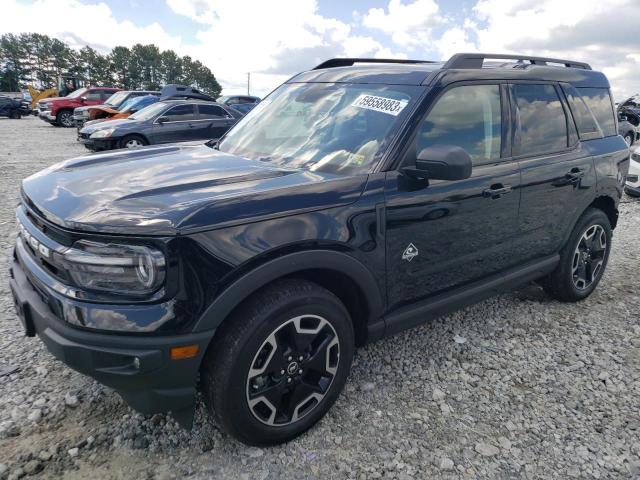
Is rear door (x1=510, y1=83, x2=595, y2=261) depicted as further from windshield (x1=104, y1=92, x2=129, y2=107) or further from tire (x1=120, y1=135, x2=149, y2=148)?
windshield (x1=104, y1=92, x2=129, y2=107)

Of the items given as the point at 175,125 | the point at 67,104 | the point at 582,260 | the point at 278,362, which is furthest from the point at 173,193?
the point at 67,104

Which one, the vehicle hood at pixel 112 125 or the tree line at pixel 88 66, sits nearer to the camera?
the vehicle hood at pixel 112 125

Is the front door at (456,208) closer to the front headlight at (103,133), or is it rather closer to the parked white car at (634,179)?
the parked white car at (634,179)

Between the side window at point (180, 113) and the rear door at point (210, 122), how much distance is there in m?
0.21

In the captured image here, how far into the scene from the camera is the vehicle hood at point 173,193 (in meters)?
1.95

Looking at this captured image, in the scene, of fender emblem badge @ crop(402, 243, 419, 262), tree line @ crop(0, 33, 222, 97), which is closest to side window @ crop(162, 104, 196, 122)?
fender emblem badge @ crop(402, 243, 419, 262)

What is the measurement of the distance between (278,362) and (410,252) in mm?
946

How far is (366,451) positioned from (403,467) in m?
0.20

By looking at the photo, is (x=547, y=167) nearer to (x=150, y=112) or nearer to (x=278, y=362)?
(x=278, y=362)

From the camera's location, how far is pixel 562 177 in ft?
11.6

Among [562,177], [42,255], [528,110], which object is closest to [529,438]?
[562,177]

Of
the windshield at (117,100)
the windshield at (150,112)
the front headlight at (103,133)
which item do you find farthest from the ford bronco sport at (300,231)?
the windshield at (117,100)

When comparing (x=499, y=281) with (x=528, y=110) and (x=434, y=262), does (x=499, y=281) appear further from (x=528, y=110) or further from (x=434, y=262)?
(x=528, y=110)

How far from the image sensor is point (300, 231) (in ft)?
7.18
